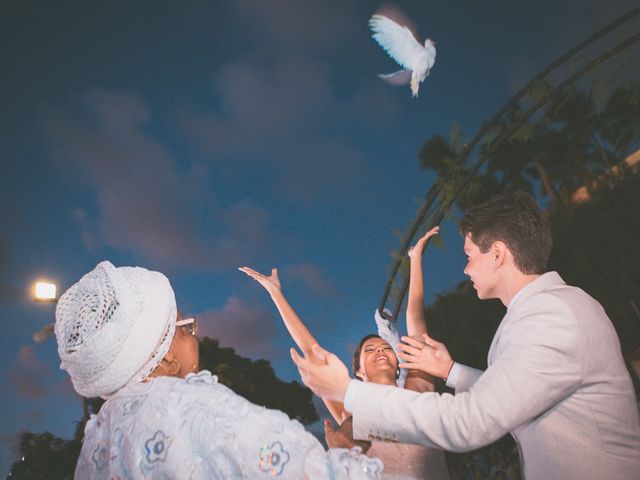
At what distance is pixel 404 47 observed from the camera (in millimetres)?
4359

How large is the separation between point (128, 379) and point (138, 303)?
0.36 m

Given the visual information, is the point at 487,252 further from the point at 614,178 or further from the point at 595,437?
the point at 614,178

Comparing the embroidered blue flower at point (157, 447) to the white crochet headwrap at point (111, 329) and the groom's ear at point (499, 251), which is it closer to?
the white crochet headwrap at point (111, 329)

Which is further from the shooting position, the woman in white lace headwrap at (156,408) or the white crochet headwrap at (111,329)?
the white crochet headwrap at (111,329)

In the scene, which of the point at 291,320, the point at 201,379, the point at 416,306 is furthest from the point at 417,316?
the point at 201,379

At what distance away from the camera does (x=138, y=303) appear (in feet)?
6.50

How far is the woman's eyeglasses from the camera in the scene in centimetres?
230

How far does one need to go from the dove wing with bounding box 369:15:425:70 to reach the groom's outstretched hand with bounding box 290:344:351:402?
134 inches

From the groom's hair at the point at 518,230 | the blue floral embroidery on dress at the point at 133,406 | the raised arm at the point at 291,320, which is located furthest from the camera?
A: the raised arm at the point at 291,320

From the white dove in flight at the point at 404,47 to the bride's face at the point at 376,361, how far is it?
9.09 ft

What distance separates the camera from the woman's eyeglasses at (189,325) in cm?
230

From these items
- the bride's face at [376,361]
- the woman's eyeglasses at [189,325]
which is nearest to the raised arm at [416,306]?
the bride's face at [376,361]

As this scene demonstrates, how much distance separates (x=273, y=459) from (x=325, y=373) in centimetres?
48

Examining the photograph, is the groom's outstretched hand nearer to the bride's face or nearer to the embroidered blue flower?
the embroidered blue flower
